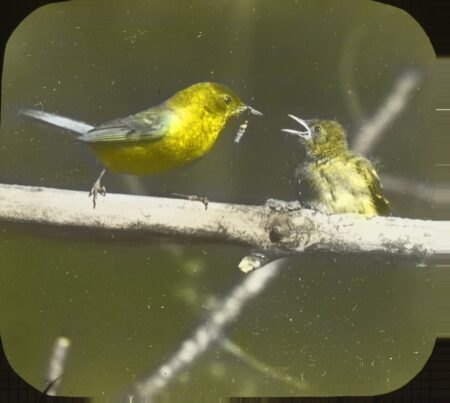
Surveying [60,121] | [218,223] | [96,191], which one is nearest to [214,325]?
[218,223]

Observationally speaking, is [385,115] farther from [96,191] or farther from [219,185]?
[96,191]

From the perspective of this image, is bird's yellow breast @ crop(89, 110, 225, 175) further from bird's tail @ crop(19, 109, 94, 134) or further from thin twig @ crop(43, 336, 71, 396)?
thin twig @ crop(43, 336, 71, 396)

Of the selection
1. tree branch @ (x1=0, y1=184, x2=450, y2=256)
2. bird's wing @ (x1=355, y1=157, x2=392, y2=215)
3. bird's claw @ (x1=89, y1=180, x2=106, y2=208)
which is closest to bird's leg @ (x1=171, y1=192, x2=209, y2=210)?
tree branch @ (x1=0, y1=184, x2=450, y2=256)

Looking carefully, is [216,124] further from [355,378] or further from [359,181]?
[355,378]

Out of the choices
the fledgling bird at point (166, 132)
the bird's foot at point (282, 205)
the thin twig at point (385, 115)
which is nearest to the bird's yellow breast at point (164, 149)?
the fledgling bird at point (166, 132)

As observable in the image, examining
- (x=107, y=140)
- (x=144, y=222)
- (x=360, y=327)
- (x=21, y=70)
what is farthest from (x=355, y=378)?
(x=21, y=70)

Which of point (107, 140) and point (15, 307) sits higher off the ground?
point (107, 140)
